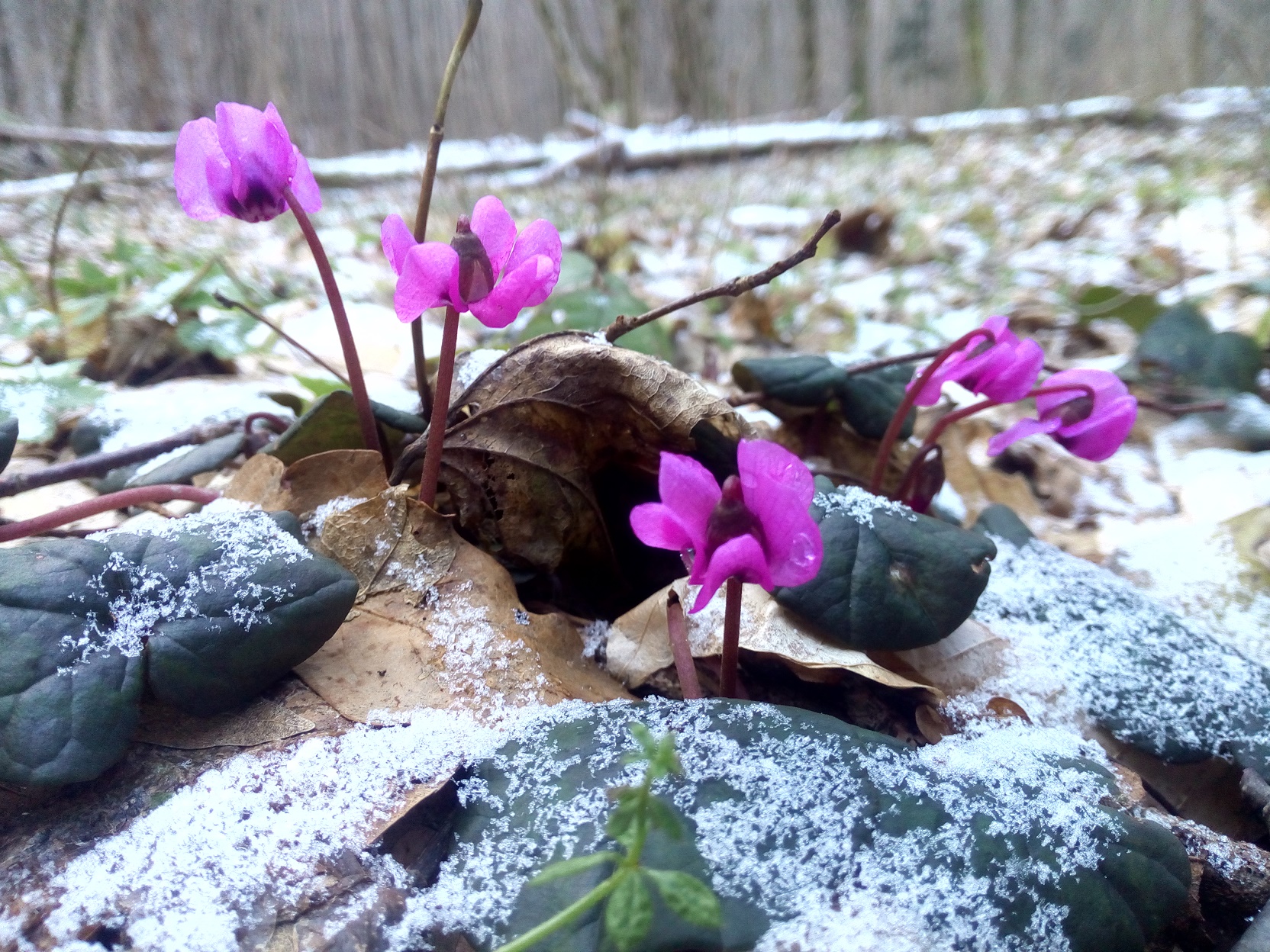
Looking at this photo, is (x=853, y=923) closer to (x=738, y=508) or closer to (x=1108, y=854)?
(x=1108, y=854)

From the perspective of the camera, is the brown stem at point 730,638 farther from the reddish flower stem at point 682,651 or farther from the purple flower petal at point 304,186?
the purple flower petal at point 304,186

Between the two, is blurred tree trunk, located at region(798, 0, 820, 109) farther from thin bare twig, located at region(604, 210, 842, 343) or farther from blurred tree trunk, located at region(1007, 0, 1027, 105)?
thin bare twig, located at region(604, 210, 842, 343)

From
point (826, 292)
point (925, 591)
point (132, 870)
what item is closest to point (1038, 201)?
point (826, 292)

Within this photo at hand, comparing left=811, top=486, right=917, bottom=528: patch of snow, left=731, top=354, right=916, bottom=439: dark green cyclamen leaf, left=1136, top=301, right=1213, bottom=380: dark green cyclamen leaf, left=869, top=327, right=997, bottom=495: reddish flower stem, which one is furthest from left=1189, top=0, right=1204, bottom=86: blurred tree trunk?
left=811, top=486, right=917, bottom=528: patch of snow

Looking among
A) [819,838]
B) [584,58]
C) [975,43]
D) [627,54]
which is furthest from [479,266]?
[975,43]

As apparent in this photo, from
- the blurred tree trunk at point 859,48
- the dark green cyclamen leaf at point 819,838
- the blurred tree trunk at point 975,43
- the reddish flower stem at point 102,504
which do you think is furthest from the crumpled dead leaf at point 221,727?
the blurred tree trunk at point 975,43
